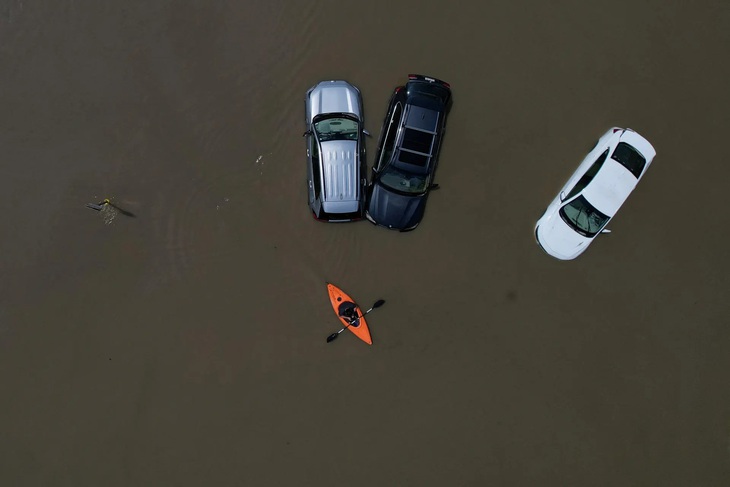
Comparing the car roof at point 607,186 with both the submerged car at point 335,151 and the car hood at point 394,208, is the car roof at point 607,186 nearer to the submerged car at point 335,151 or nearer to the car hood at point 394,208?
the car hood at point 394,208

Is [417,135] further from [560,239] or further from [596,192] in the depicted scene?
[596,192]

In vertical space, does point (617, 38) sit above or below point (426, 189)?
above

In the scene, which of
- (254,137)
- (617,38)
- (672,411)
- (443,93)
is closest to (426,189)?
(443,93)

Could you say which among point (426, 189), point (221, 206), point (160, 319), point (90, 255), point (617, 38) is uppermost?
point (617, 38)

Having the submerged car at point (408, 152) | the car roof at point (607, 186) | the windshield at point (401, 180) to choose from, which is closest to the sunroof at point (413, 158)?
the submerged car at point (408, 152)

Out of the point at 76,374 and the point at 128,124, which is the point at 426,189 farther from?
the point at 76,374
